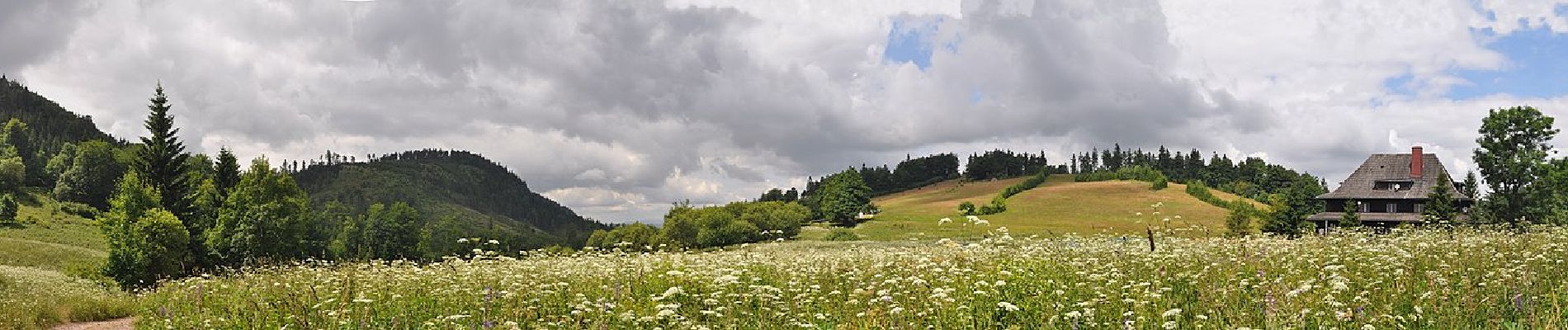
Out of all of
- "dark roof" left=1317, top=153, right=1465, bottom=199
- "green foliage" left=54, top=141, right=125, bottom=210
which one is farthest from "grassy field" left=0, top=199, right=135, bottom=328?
"dark roof" left=1317, top=153, right=1465, bottom=199

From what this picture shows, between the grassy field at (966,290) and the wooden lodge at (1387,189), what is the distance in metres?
64.3

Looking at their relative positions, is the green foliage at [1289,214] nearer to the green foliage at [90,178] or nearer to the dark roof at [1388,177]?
the dark roof at [1388,177]

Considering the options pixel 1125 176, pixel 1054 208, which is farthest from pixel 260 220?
pixel 1125 176

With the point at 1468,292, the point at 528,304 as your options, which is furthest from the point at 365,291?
the point at 1468,292

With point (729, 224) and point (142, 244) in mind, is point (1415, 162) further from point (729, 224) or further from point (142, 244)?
point (142, 244)

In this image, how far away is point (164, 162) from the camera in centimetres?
4191

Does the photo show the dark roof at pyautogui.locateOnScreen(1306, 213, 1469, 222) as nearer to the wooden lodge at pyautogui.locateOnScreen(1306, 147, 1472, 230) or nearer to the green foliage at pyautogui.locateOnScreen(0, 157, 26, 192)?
the wooden lodge at pyautogui.locateOnScreen(1306, 147, 1472, 230)

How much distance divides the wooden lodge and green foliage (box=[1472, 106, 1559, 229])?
914 centimetres

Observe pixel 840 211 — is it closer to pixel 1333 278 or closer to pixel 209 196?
pixel 209 196

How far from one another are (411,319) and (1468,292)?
10.8 meters

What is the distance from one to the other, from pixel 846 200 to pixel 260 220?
6925 cm

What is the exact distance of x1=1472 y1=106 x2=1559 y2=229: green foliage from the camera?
53.8 meters

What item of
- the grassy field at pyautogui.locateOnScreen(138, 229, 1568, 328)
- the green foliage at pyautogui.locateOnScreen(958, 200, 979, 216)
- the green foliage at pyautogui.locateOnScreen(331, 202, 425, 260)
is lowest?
the green foliage at pyautogui.locateOnScreen(331, 202, 425, 260)

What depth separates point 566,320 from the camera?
8.03 meters
